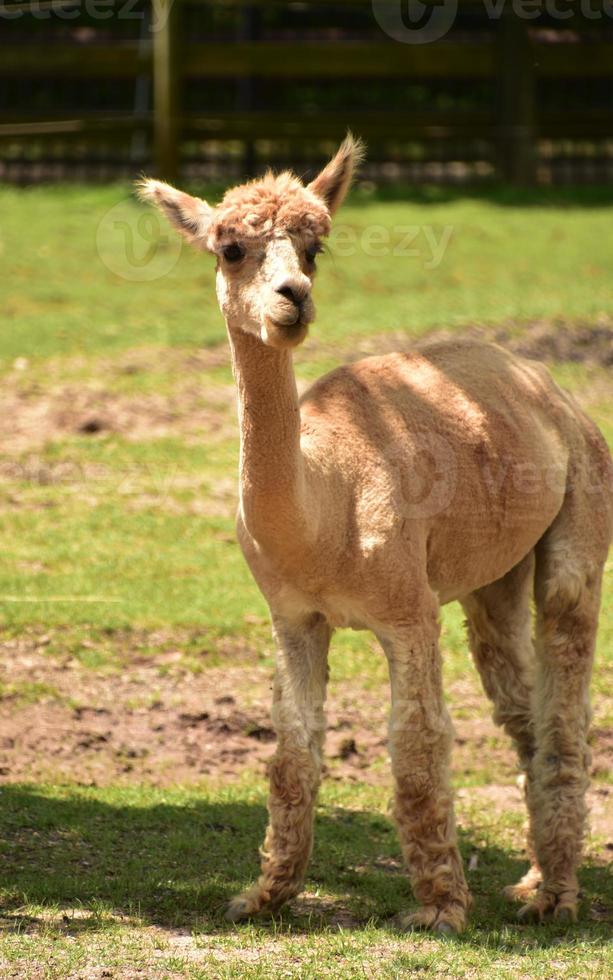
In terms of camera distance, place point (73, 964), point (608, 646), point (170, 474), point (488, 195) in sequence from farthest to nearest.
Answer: point (488, 195)
point (170, 474)
point (608, 646)
point (73, 964)

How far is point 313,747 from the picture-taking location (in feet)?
17.2

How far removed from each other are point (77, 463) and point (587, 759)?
17.6 ft

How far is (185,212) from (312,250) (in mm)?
534

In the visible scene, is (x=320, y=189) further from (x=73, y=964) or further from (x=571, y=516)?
(x=73, y=964)

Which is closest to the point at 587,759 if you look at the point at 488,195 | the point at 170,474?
the point at 170,474

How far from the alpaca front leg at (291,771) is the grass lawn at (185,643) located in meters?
0.12

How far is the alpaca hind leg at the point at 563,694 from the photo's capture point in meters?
5.55

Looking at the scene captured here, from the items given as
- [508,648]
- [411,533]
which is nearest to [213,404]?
[508,648]

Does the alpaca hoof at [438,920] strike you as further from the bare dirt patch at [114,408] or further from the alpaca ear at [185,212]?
the bare dirt patch at [114,408]

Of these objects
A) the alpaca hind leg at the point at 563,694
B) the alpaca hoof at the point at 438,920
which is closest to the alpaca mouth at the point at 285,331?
the alpaca hind leg at the point at 563,694

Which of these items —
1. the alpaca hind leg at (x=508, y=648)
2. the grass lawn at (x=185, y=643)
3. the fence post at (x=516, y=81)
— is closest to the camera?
the grass lawn at (x=185, y=643)

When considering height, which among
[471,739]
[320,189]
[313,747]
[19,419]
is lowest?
[471,739]

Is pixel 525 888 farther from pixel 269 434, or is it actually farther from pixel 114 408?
pixel 114 408

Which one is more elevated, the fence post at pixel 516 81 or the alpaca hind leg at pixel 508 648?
the fence post at pixel 516 81
